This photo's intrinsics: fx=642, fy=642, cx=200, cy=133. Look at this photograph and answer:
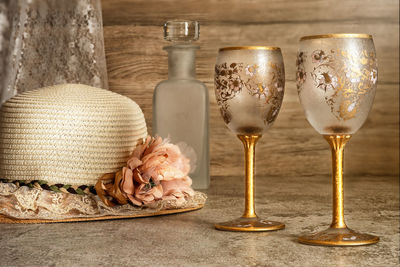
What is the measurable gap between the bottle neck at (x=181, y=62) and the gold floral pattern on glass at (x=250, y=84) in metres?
0.44

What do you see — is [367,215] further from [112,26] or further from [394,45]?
[112,26]

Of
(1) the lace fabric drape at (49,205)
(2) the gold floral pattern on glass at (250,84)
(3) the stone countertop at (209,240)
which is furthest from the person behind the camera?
(1) the lace fabric drape at (49,205)

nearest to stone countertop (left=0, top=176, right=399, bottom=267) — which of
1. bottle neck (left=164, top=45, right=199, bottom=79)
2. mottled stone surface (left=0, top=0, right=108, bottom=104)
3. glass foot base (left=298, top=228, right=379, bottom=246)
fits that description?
glass foot base (left=298, top=228, right=379, bottom=246)

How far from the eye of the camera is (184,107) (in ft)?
4.06

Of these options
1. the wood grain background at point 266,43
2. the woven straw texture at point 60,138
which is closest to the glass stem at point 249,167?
the woven straw texture at point 60,138

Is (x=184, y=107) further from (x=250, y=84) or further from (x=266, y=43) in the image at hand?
(x=250, y=84)

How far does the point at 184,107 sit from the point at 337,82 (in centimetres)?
57

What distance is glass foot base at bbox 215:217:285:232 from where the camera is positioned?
82cm

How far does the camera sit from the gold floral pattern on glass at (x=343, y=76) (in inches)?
27.5

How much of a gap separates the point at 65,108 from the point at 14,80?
0.48 meters

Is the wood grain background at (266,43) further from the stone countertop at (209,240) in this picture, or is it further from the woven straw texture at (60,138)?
the woven straw texture at (60,138)

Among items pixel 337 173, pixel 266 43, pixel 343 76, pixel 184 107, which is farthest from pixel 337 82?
pixel 266 43

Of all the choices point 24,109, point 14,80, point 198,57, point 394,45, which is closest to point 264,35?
point 198,57

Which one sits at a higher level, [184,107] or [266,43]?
[266,43]
